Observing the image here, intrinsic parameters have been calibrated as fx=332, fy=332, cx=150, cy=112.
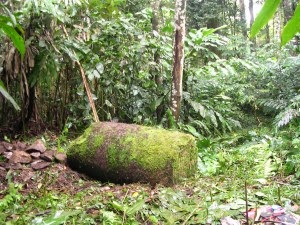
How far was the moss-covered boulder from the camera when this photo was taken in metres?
3.07

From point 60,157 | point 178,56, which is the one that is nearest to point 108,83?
point 178,56

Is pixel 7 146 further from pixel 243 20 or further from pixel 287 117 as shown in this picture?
pixel 243 20

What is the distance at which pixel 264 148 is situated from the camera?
394cm

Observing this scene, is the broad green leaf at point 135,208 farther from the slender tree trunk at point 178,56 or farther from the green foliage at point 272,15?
the slender tree trunk at point 178,56

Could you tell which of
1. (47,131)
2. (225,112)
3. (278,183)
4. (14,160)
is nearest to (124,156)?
(14,160)

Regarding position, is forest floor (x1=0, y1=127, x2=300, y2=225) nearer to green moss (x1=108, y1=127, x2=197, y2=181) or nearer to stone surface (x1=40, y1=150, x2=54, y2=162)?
stone surface (x1=40, y1=150, x2=54, y2=162)

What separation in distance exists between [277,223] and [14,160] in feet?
8.08

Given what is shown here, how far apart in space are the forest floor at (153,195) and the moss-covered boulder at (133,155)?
10cm

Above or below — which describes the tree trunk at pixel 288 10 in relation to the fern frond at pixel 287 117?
above

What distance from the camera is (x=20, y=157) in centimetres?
333

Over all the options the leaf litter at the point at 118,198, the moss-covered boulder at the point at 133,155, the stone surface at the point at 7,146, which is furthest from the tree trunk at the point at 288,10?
the stone surface at the point at 7,146

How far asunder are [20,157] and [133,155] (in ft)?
3.79

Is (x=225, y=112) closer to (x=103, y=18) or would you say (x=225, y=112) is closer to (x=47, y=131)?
(x=103, y=18)

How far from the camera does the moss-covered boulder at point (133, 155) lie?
3.07 m
